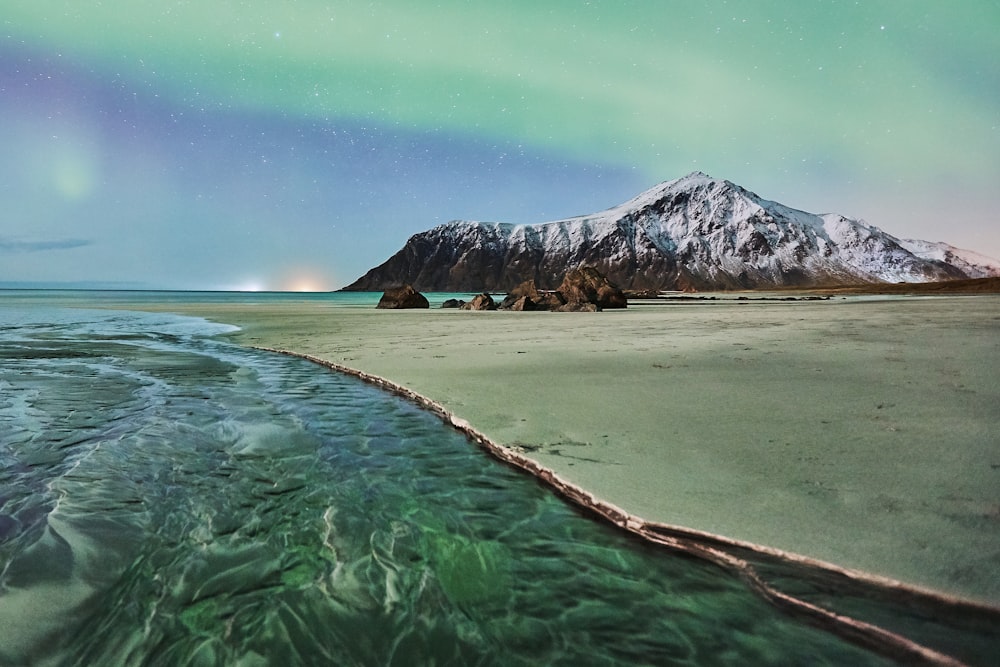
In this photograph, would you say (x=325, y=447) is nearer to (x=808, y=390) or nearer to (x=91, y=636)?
(x=91, y=636)

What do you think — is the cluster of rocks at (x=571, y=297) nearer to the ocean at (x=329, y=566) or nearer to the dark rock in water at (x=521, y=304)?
the dark rock in water at (x=521, y=304)

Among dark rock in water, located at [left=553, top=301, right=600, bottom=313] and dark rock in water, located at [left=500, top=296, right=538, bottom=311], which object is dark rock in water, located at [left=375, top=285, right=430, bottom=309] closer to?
dark rock in water, located at [left=500, top=296, right=538, bottom=311]

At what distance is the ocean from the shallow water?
0.04 feet

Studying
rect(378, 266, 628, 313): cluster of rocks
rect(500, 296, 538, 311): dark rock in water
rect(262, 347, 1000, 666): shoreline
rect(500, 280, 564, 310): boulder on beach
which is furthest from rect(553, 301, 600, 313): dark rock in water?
rect(262, 347, 1000, 666): shoreline

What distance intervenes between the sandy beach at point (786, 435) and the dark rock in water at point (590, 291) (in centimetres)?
1916

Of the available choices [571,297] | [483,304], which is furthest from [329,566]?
[483,304]

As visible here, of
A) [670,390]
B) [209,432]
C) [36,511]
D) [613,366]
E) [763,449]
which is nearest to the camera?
[36,511]

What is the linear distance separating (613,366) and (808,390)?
110 inches

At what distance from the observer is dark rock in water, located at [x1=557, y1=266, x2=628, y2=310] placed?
28.4 metres

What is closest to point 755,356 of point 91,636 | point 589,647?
point 589,647

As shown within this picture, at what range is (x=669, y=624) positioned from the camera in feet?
7.41

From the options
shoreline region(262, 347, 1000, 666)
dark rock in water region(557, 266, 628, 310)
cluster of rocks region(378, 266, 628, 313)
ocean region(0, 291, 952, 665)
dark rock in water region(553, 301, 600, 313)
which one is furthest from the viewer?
dark rock in water region(557, 266, 628, 310)

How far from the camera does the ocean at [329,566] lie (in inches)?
84.5

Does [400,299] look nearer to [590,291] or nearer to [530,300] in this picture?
[530,300]
